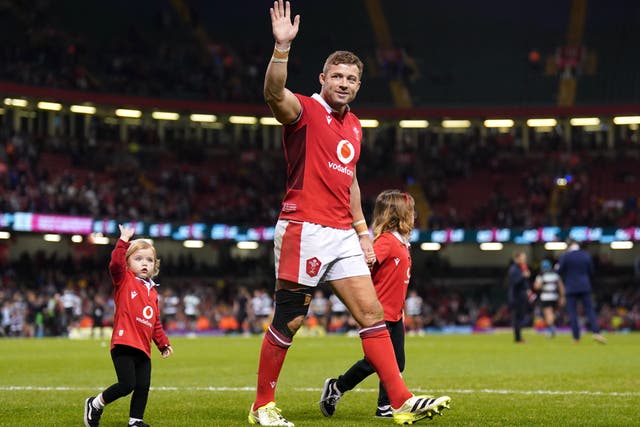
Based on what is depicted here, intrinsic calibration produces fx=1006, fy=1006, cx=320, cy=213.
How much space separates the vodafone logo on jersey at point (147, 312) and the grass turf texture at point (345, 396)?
32.1 inches

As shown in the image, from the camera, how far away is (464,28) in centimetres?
5522

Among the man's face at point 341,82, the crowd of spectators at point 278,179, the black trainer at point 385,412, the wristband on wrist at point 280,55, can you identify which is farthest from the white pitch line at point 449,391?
the crowd of spectators at point 278,179

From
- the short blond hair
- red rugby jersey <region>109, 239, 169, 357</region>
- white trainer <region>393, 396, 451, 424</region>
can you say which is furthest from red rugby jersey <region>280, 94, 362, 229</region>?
white trainer <region>393, 396, 451, 424</region>

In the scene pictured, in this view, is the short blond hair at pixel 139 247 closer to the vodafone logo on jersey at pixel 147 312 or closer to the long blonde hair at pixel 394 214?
the vodafone logo on jersey at pixel 147 312

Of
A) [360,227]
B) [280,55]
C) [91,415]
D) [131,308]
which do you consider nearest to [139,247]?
[131,308]

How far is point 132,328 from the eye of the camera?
7.26 metres

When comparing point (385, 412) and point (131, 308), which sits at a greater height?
point (131, 308)

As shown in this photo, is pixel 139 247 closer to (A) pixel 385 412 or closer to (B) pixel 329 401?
(B) pixel 329 401

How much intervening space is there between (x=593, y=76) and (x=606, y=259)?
9893 mm

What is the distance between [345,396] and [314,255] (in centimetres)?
326

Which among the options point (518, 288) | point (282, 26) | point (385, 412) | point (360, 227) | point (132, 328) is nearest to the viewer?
point (282, 26)

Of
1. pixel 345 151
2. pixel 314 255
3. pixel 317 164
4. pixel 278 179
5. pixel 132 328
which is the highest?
pixel 278 179

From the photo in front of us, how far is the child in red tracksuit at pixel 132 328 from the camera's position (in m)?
7.16

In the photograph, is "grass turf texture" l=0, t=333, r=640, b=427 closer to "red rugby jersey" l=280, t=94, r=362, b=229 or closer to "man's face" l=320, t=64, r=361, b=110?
"red rugby jersey" l=280, t=94, r=362, b=229
